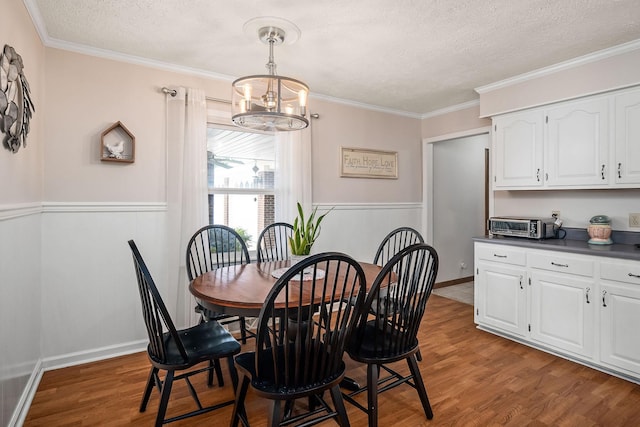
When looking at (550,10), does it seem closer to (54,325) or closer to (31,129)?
(31,129)

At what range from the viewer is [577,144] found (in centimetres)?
291

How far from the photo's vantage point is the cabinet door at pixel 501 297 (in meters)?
3.00

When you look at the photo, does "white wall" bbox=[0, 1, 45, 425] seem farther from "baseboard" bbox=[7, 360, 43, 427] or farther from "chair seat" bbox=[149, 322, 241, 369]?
"chair seat" bbox=[149, 322, 241, 369]

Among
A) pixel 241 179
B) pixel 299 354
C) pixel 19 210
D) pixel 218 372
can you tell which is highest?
pixel 241 179

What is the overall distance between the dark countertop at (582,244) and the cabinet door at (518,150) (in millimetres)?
544

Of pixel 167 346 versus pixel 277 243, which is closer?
pixel 167 346

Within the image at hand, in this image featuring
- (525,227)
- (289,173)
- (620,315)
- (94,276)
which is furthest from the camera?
(289,173)

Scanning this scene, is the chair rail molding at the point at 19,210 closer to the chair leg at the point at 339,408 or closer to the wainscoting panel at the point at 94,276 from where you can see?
the wainscoting panel at the point at 94,276

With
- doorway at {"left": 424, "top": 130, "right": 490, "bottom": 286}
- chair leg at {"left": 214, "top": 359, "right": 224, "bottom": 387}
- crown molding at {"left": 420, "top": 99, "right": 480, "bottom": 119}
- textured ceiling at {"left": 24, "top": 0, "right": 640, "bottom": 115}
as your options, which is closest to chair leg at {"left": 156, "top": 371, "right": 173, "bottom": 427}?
chair leg at {"left": 214, "top": 359, "right": 224, "bottom": 387}

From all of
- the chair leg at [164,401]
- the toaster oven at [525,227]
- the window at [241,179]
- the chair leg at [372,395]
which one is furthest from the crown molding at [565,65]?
the chair leg at [164,401]

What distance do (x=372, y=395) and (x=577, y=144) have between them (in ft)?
8.69

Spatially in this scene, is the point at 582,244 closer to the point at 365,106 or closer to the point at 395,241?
the point at 395,241

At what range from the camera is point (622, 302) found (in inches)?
94.3

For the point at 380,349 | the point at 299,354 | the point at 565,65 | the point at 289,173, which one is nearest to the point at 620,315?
the point at 380,349
